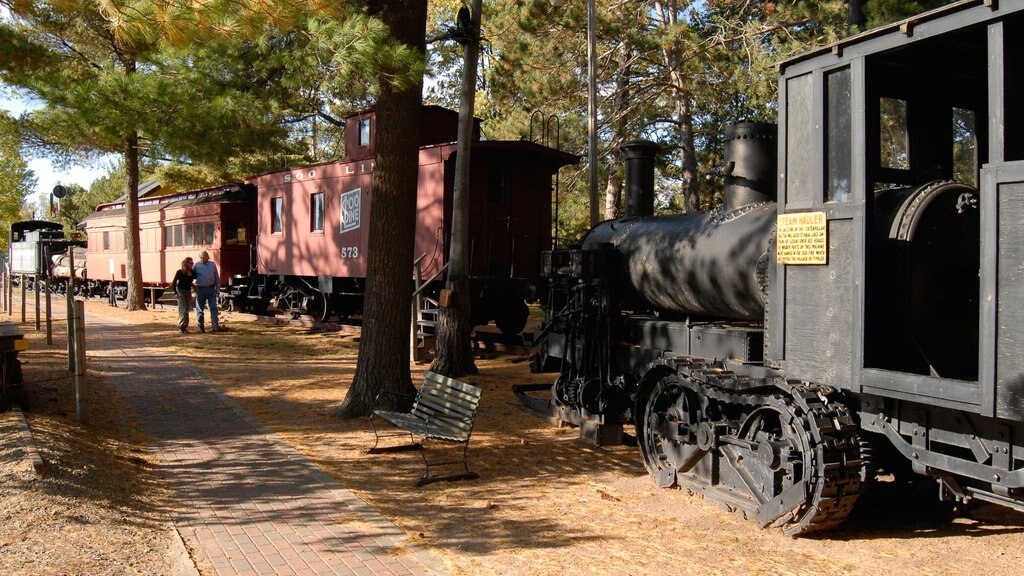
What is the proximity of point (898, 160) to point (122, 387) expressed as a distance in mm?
9012

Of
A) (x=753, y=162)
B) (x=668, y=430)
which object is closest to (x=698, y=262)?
(x=753, y=162)

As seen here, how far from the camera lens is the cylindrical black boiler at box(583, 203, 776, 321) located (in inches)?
229

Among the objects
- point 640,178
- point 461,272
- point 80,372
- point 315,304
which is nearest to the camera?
point 80,372

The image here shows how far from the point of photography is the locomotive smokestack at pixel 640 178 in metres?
8.27

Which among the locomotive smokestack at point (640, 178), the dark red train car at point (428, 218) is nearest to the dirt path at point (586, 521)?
the locomotive smokestack at point (640, 178)

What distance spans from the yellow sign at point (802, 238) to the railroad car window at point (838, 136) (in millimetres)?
164

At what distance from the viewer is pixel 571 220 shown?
23.5 m

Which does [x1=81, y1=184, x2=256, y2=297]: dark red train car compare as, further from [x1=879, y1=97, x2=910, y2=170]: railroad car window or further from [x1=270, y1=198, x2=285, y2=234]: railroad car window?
[x1=879, y1=97, x2=910, y2=170]: railroad car window

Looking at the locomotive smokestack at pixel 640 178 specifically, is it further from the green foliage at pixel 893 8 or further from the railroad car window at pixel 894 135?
the green foliage at pixel 893 8

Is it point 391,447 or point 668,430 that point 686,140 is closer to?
point 391,447

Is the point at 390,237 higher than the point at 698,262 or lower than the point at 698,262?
higher

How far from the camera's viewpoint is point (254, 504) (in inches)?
220

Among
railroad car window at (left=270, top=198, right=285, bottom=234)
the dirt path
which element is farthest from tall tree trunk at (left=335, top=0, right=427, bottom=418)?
railroad car window at (left=270, top=198, right=285, bottom=234)

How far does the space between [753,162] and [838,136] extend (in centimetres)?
164
